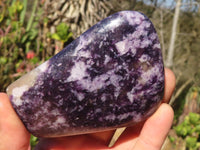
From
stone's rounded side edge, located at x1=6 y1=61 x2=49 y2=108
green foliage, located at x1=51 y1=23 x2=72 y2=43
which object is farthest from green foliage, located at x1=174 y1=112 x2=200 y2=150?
stone's rounded side edge, located at x1=6 y1=61 x2=49 y2=108

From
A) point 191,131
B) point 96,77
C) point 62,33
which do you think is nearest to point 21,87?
point 96,77

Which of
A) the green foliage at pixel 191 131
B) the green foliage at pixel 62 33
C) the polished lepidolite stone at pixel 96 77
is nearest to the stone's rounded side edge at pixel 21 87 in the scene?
the polished lepidolite stone at pixel 96 77

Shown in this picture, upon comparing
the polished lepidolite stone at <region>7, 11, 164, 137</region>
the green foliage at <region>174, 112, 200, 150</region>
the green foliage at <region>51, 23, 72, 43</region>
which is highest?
the polished lepidolite stone at <region>7, 11, 164, 137</region>

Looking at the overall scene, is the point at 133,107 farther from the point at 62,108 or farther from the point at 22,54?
the point at 22,54

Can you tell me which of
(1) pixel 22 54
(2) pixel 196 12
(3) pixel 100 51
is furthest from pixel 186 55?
(3) pixel 100 51

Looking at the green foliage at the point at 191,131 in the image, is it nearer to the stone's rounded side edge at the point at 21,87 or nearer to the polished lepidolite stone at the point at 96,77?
the polished lepidolite stone at the point at 96,77

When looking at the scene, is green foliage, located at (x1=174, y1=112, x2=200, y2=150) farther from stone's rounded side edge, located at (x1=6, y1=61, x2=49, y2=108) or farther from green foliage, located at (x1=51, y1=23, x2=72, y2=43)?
stone's rounded side edge, located at (x1=6, y1=61, x2=49, y2=108)

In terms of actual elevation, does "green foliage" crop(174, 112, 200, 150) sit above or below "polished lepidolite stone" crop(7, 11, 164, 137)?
below
